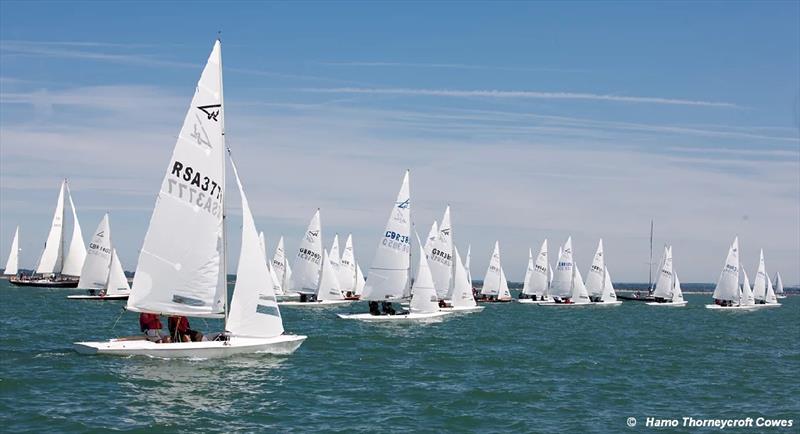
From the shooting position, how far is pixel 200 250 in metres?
30.1

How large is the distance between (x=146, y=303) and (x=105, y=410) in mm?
8023

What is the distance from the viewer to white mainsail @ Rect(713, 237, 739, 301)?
94.2 m

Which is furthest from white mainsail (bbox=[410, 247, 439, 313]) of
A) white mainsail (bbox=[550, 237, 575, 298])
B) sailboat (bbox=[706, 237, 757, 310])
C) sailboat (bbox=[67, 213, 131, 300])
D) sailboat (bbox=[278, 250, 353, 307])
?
sailboat (bbox=[706, 237, 757, 310])

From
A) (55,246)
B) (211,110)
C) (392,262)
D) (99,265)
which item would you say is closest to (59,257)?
(55,246)

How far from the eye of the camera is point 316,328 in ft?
159

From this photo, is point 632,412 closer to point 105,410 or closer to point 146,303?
point 105,410

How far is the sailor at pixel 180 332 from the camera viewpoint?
96.5ft

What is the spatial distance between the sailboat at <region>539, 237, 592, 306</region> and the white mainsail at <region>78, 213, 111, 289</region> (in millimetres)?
46842

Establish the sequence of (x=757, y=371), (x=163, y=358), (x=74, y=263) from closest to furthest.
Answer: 1. (x=163, y=358)
2. (x=757, y=371)
3. (x=74, y=263)

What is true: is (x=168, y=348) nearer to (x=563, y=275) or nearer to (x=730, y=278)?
(x=563, y=275)

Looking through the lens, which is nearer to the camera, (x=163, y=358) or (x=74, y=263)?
(x=163, y=358)

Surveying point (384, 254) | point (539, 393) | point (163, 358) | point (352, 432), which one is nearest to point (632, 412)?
point (539, 393)

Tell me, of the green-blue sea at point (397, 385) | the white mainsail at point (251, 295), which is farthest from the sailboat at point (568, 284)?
the white mainsail at point (251, 295)

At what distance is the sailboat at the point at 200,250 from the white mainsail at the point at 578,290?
69.8 m
